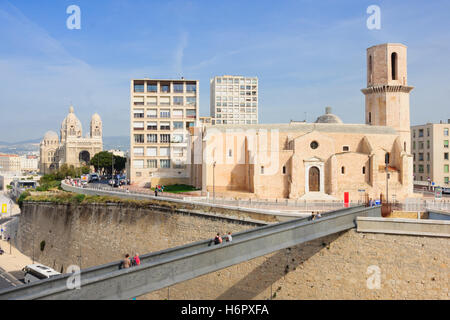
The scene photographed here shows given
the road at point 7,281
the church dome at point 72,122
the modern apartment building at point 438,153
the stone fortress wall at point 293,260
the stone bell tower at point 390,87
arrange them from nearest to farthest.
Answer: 1. the stone fortress wall at point 293,260
2. the road at point 7,281
3. the stone bell tower at point 390,87
4. the modern apartment building at point 438,153
5. the church dome at point 72,122

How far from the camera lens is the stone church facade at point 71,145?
5482 inches

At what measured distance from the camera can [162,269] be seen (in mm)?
11992

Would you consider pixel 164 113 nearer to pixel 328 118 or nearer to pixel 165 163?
pixel 165 163

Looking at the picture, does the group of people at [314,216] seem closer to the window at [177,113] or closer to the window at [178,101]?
the window at [177,113]

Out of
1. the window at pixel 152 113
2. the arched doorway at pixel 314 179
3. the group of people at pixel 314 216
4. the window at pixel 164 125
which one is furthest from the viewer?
the window at pixel 152 113

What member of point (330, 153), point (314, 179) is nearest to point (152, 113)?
point (314, 179)

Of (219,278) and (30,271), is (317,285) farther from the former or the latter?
(30,271)

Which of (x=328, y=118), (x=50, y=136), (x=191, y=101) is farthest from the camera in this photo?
(x=50, y=136)

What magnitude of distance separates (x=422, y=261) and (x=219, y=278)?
38.0ft

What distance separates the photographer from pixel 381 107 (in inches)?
1738

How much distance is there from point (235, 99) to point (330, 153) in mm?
85628

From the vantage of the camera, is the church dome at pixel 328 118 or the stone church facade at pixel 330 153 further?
the church dome at pixel 328 118

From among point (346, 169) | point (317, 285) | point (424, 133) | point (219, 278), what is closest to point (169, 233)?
point (219, 278)

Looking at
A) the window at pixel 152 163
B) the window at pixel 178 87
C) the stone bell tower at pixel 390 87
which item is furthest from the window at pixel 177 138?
the stone bell tower at pixel 390 87
